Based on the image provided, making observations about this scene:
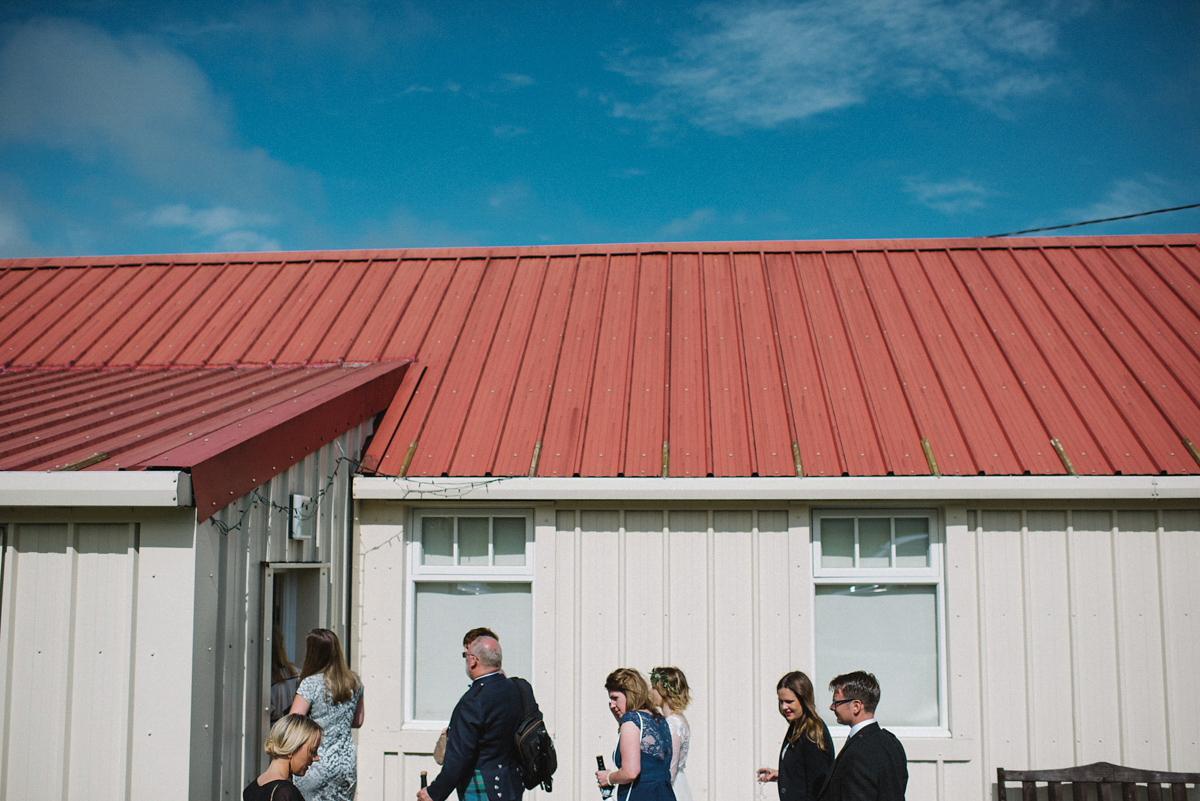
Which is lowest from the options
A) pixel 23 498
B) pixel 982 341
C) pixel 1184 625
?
pixel 1184 625

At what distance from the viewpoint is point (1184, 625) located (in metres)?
6.25

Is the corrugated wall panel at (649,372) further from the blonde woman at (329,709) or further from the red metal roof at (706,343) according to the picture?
the blonde woman at (329,709)

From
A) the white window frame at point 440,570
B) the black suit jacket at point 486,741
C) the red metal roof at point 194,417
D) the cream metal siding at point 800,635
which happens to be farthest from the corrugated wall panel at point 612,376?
the black suit jacket at point 486,741

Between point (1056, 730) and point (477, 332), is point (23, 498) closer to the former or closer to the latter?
point (477, 332)

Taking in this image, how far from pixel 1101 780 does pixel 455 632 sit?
459 centimetres

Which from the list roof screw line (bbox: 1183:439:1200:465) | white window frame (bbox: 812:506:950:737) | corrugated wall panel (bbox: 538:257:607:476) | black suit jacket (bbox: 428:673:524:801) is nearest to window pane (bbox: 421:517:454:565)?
corrugated wall panel (bbox: 538:257:607:476)

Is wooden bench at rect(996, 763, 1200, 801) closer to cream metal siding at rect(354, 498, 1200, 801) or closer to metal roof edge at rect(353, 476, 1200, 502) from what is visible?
cream metal siding at rect(354, 498, 1200, 801)

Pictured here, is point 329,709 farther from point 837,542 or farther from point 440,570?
A: point 837,542

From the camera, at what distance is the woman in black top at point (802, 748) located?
442 centimetres

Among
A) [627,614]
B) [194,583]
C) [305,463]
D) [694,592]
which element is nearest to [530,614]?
[627,614]

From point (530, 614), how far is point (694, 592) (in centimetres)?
124

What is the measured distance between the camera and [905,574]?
21.2ft

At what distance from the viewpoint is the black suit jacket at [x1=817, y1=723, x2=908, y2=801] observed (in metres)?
3.97

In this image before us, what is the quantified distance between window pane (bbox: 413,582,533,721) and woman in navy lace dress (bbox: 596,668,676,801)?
6.46 feet
